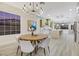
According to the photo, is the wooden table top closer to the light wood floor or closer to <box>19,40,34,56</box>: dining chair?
<box>19,40,34,56</box>: dining chair

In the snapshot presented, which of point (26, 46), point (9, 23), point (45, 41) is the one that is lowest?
point (26, 46)

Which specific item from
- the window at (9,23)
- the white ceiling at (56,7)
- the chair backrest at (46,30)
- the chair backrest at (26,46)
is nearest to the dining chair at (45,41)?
the chair backrest at (46,30)

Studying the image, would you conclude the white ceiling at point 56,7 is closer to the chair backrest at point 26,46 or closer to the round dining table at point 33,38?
the round dining table at point 33,38

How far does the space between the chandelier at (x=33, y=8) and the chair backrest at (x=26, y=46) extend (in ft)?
2.00

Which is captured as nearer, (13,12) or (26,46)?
(13,12)

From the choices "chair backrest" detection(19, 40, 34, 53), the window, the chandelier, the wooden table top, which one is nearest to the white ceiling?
the chandelier

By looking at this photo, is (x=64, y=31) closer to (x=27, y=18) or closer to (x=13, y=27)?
(x=27, y=18)

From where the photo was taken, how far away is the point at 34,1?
7.86 feet

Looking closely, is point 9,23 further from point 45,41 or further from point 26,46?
point 45,41

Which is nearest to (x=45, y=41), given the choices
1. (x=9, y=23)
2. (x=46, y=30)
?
(x=46, y=30)

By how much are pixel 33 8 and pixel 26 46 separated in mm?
790

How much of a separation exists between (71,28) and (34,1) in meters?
0.94

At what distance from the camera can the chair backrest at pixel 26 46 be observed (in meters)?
2.37

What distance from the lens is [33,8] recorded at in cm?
234
